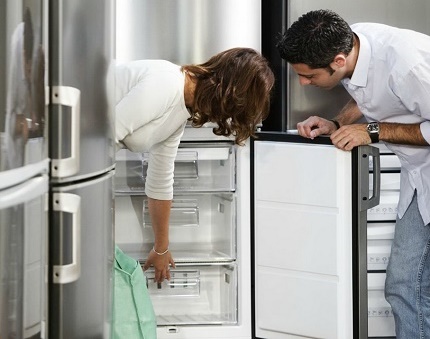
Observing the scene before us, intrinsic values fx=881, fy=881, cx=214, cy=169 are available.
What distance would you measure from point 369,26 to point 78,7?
4.91 feet

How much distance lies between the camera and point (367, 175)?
283 cm

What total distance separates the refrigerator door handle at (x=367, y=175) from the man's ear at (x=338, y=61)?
27cm

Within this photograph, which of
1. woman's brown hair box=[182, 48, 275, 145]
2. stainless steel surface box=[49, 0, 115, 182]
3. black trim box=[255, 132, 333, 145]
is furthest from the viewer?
black trim box=[255, 132, 333, 145]

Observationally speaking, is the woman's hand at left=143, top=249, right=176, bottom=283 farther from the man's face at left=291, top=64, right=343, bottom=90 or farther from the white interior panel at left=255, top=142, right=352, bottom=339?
the man's face at left=291, top=64, right=343, bottom=90

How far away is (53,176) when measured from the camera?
4.86ft

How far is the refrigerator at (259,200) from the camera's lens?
300 centimetres

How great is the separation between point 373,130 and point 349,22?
0.68 m

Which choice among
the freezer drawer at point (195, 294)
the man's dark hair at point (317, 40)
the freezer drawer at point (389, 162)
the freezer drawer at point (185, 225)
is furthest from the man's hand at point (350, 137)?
the freezer drawer at point (195, 294)

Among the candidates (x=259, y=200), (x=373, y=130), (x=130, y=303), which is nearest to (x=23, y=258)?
(x=130, y=303)

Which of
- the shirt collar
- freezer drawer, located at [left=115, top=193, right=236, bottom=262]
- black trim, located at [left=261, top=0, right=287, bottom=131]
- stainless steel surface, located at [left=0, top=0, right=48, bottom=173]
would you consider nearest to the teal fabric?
stainless steel surface, located at [left=0, top=0, right=48, bottom=173]

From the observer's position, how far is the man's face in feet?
9.07

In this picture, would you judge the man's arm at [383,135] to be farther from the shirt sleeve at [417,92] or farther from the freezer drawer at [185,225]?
the freezer drawer at [185,225]

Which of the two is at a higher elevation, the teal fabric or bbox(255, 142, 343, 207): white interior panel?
bbox(255, 142, 343, 207): white interior panel

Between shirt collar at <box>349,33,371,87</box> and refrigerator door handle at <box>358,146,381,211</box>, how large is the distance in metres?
0.21
